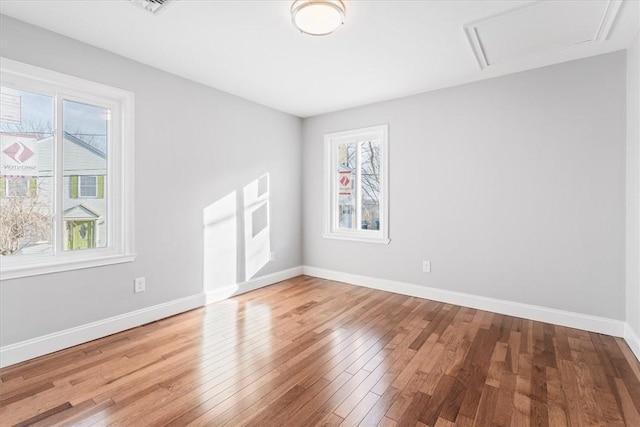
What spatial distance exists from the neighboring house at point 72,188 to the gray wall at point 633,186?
439 cm

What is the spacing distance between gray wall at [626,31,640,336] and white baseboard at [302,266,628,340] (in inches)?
8.2

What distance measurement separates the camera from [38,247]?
240 cm

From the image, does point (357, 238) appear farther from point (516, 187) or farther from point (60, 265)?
point (60, 265)

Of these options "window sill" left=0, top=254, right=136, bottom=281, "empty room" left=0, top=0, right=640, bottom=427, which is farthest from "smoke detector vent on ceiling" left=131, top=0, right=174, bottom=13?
"window sill" left=0, top=254, right=136, bottom=281

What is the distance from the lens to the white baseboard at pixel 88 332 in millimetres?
2211

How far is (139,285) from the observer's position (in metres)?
2.90

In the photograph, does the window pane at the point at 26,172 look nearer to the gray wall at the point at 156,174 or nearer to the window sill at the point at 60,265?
the window sill at the point at 60,265

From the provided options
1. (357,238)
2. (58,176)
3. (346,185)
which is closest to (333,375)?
(357,238)

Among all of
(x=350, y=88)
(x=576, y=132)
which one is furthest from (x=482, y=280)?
(x=350, y=88)

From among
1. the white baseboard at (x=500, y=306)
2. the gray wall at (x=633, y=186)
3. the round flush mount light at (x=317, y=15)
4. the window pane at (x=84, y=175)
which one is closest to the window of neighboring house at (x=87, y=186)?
the window pane at (x=84, y=175)

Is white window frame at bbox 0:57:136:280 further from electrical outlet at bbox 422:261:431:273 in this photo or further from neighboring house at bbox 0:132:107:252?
electrical outlet at bbox 422:261:431:273

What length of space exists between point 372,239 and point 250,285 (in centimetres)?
174

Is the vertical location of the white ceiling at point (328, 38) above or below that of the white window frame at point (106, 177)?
above

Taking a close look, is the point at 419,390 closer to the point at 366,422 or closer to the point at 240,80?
the point at 366,422
